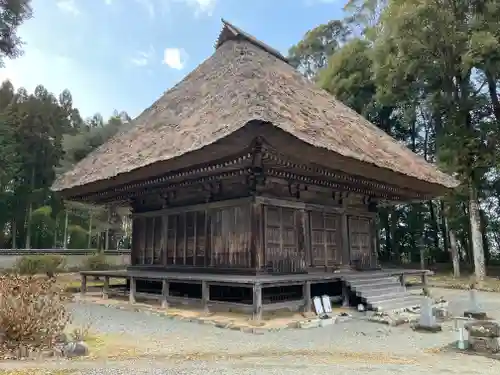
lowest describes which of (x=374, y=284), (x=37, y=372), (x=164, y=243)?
(x=37, y=372)

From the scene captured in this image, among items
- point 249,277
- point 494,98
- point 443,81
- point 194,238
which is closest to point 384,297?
point 249,277

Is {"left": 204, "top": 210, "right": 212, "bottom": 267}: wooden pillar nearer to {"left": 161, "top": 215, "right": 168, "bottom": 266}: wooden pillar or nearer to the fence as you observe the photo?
{"left": 161, "top": 215, "right": 168, "bottom": 266}: wooden pillar

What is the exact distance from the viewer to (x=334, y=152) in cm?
801

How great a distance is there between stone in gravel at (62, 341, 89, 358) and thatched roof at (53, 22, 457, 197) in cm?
385

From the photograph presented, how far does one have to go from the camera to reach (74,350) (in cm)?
485

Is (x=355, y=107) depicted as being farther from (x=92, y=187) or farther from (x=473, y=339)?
(x=473, y=339)

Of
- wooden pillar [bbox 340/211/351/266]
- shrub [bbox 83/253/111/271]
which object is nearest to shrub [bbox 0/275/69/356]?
wooden pillar [bbox 340/211/351/266]

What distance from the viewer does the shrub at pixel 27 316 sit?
486cm

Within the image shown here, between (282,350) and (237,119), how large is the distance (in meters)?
3.90

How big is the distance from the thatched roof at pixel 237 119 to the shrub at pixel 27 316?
362cm

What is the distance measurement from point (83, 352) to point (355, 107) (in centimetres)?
2393

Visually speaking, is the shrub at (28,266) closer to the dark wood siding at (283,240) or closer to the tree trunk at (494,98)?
the dark wood siding at (283,240)

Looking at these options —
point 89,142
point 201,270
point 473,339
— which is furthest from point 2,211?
point 473,339

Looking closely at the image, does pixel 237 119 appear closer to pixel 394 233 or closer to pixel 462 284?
pixel 462 284
